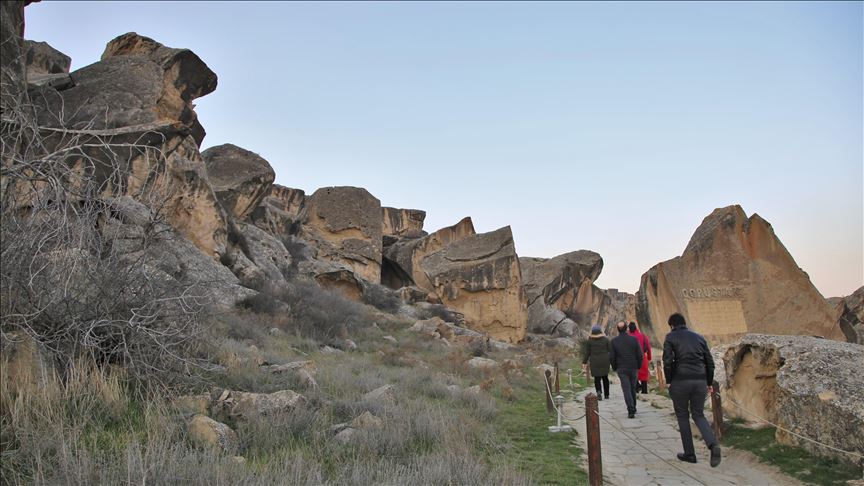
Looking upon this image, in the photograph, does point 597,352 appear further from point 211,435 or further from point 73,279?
point 73,279

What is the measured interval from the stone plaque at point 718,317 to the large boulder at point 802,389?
174 inches

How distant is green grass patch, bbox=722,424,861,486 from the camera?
186 inches

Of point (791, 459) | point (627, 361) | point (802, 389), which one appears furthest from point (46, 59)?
point (791, 459)

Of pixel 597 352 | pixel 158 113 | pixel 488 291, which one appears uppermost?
pixel 158 113

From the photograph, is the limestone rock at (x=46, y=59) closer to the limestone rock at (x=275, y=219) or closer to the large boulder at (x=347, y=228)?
the limestone rock at (x=275, y=219)

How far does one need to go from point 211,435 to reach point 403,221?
35.7 meters

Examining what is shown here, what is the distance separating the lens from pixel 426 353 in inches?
534

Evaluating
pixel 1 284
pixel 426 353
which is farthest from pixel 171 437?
pixel 426 353

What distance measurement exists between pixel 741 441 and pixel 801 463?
1052mm

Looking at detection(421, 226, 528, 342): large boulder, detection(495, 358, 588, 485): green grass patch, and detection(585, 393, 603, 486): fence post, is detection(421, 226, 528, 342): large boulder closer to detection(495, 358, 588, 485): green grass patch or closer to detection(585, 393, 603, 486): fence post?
detection(495, 358, 588, 485): green grass patch

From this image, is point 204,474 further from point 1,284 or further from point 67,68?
point 67,68

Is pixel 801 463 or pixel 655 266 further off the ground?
pixel 655 266

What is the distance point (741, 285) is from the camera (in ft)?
36.7

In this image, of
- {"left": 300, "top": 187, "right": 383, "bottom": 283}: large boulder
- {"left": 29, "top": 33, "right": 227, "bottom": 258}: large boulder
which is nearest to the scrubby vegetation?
{"left": 29, "top": 33, "right": 227, "bottom": 258}: large boulder
